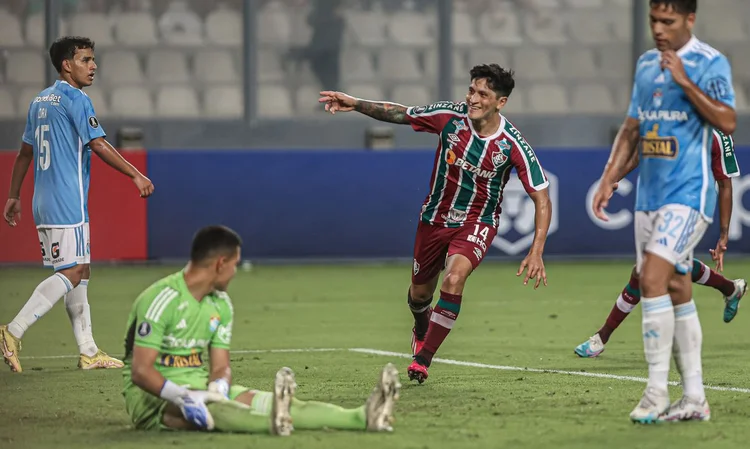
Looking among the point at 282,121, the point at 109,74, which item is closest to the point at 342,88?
the point at 282,121

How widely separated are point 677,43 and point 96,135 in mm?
4184

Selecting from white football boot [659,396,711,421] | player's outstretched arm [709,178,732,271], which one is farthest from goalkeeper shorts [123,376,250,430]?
player's outstretched arm [709,178,732,271]

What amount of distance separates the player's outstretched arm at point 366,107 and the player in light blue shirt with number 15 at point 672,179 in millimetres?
2365

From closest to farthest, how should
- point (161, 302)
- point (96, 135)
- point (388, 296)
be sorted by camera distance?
point (161, 302), point (96, 135), point (388, 296)

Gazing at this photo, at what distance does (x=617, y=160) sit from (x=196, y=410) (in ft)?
7.92

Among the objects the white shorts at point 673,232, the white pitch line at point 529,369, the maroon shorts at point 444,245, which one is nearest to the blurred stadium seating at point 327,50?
the white pitch line at point 529,369

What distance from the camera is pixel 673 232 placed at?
6.54 meters

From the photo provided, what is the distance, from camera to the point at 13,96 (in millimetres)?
21641

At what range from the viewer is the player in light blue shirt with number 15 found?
6500mm

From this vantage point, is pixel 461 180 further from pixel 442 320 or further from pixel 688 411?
pixel 688 411

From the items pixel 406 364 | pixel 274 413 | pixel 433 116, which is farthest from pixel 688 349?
pixel 406 364

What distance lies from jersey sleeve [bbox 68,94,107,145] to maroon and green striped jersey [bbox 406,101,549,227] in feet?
6.89

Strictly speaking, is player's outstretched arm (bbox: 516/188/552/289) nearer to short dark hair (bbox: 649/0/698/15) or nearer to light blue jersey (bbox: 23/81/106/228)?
short dark hair (bbox: 649/0/698/15)

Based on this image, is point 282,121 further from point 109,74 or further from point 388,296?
point 388,296
